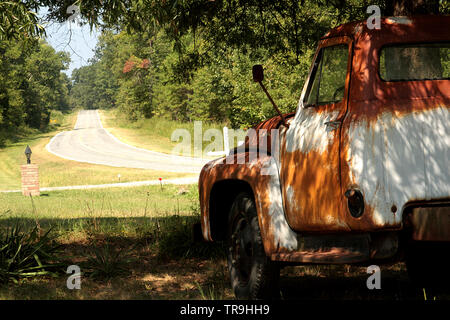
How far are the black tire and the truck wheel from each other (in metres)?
1.10

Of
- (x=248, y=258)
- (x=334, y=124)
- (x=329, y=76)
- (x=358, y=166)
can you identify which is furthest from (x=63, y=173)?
(x=358, y=166)

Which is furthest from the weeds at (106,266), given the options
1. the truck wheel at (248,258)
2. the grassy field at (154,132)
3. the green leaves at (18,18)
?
the grassy field at (154,132)

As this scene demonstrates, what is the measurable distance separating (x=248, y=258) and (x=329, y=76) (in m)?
1.69

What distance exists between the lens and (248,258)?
539 centimetres

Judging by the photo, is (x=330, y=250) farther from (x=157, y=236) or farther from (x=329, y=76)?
(x=157, y=236)

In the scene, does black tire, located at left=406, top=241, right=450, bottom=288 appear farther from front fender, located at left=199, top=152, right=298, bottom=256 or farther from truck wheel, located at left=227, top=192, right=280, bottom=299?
truck wheel, located at left=227, top=192, right=280, bottom=299

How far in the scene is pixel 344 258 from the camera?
4.31 meters

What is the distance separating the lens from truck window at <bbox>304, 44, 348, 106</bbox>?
15.5 ft

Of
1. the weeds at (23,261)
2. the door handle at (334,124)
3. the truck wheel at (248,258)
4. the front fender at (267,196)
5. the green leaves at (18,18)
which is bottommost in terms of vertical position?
the weeds at (23,261)

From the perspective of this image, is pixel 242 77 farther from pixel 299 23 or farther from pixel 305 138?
pixel 305 138

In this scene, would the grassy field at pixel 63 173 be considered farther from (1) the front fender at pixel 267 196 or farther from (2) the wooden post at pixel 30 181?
(1) the front fender at pixel 267 196

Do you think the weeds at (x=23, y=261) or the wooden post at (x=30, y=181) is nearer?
the weeds at (x=23, y=261)

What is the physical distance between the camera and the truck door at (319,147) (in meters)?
4.34

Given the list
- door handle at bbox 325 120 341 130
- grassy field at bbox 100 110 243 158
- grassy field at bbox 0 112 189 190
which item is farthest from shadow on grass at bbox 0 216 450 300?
grassy field at bbox 100 110 243 158
